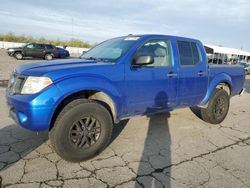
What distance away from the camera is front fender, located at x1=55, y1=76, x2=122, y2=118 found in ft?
11.0

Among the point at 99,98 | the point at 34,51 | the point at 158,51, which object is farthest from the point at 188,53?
the point at 34,51

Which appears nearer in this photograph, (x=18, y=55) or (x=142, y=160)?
(x=142, y=160)

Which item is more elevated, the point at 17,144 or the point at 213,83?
the point at 213,83

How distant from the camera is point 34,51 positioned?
24.5 m

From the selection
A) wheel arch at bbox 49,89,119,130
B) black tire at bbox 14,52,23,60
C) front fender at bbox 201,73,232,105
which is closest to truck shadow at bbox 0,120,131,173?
wheel arch at bbox 49,89,119,130

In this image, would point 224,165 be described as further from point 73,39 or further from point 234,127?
point 73,39

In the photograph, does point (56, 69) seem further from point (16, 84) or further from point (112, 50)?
point (112, 50)

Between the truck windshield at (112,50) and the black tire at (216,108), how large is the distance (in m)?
2.47

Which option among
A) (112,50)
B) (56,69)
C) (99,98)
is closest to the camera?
(56,69)

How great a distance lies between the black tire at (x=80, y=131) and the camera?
342 centimetres

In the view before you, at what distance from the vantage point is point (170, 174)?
3.40 m

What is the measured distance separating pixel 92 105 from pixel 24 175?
4.18ft

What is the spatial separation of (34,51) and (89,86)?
22888mm

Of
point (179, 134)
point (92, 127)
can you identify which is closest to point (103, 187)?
point (92, 127)
